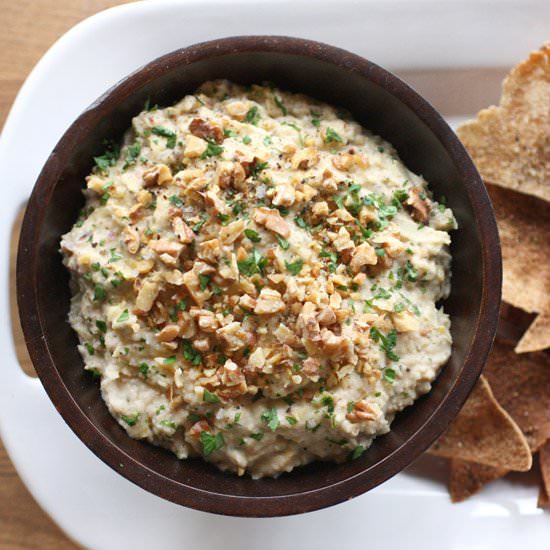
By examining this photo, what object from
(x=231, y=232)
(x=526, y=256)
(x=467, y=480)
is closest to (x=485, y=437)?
(x=467, y=480)

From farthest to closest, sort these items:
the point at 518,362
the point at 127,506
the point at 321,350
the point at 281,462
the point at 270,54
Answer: the point at 518,362, the point at 127,506, the point at 270,54, the point at 281,462, the point at 321,350

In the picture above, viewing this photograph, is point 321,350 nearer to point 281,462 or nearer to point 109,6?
point 281,462

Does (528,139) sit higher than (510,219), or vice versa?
(528,139)

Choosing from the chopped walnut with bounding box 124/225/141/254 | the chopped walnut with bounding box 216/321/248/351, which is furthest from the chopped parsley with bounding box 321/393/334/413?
the chopped walnut with bounding box 124/225/141/254

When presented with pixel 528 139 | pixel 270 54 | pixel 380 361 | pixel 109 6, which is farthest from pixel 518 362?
pixel 109 6

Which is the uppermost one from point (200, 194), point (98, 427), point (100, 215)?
point (200, 194)

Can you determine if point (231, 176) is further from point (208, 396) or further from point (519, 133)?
point (519, 133)

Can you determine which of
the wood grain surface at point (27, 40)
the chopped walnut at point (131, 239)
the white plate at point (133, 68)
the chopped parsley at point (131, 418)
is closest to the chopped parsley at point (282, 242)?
the chopped walnut at point (131, 239)

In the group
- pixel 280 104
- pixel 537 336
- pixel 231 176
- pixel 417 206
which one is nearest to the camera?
pixel 231 176
